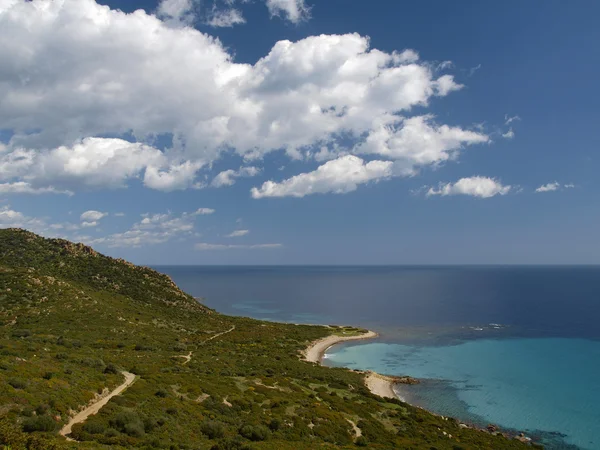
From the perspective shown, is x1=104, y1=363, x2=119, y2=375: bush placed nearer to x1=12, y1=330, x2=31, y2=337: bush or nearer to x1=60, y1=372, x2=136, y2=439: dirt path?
Result: x1=60, y1=372, x2=136, y2=439: dirt path

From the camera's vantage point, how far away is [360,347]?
3794 inches

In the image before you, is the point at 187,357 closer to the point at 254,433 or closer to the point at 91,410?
the point at 91,410

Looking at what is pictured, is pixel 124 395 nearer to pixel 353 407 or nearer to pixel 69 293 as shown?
pixel 353 407

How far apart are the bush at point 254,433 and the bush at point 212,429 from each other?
70.8 inches

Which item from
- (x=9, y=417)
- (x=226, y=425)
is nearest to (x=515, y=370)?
(x=226, y=425)

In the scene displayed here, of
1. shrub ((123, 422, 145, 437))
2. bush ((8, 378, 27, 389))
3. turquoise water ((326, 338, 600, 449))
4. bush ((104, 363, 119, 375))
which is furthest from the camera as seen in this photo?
turquoise water ((326, 338, 600, 449))

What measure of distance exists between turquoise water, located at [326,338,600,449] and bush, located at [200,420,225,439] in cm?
3925

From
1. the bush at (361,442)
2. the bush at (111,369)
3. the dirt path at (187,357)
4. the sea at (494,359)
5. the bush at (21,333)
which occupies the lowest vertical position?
the sea at (494,359)

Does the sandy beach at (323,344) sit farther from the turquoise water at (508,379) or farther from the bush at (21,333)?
the bush at (21,333)

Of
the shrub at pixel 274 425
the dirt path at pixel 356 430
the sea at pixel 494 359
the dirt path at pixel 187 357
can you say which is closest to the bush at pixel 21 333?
the dirt path at pixel 187 357

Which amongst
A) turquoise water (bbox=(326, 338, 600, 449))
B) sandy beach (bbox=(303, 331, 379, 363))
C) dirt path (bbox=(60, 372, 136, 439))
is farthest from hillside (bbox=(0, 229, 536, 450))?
turquoise water (bbox=(326, 338, 600, 449))

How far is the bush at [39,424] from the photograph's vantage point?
21.2 meters

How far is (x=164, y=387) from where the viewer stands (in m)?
35.3

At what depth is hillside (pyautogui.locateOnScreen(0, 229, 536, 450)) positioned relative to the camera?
2458cm
